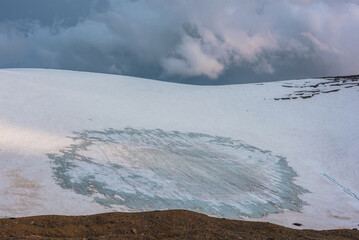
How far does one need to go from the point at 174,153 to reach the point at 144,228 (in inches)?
200

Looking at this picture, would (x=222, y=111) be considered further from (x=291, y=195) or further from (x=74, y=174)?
(x=74, y=174)

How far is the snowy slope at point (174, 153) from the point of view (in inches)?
258

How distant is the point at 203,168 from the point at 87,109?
6189mm

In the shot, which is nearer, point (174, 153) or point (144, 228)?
point (144, 228)

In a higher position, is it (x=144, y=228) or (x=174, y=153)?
(x=174, y=153)

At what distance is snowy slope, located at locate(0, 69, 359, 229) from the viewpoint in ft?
21.5

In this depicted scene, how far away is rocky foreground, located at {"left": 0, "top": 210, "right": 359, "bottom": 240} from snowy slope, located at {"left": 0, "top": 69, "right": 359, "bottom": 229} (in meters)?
0.93

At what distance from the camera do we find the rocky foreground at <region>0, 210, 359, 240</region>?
4.07 m

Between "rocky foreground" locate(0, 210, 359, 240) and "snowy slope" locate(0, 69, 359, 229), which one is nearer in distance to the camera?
"rocky foreground" locate(0, 210, 359, 240)

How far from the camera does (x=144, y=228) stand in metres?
4.61

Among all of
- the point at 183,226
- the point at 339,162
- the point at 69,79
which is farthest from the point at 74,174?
the point at 69,79

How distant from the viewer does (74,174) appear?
279 inches

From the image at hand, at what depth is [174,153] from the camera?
9.64 m

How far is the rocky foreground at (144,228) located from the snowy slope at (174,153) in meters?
0.93
